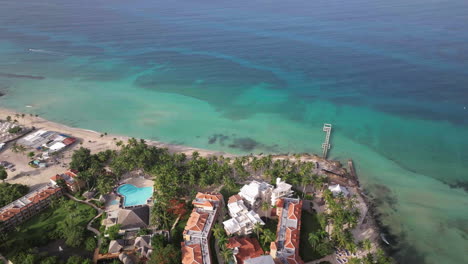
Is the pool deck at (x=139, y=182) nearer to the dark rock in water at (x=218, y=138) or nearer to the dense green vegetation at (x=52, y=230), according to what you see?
the dense green vegetation at (x=52, y=230)

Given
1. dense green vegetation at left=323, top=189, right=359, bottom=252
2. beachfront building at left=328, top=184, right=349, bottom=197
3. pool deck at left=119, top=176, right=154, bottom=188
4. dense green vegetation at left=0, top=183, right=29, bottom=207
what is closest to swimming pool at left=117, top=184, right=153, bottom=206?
pool deck at left=119, top=176, right=154, bottom=188

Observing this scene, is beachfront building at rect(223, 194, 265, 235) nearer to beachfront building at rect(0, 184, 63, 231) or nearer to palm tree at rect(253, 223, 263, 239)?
palm tree at rect(253, 223, 263, 239)

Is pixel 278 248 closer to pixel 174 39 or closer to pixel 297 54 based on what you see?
pixel 297 54

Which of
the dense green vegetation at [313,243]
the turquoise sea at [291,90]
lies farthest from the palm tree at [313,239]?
the turquoise sea at [291,90]

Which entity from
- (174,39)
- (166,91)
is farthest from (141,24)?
(166,91)

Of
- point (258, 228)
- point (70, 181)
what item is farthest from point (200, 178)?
point (70, 181)

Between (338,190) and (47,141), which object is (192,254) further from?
(47,141)
